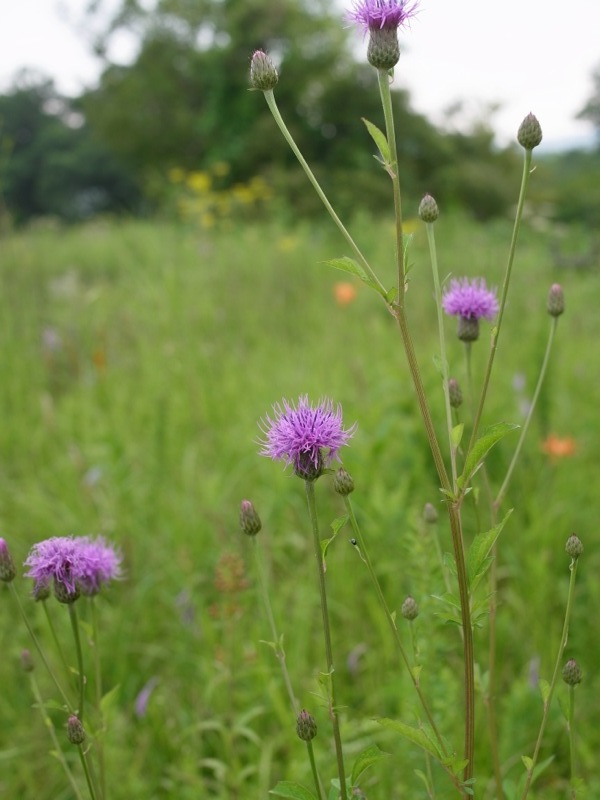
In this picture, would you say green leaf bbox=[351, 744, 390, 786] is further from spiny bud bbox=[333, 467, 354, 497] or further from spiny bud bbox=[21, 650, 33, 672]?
spiny bud bbox=[21, 650, 33, 672]

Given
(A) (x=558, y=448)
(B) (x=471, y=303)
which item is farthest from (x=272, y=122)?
(B) (x=471, y=303)

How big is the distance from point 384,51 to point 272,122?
12404mm

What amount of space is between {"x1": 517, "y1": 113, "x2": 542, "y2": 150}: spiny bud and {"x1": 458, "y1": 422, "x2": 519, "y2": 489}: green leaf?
1.03 ft

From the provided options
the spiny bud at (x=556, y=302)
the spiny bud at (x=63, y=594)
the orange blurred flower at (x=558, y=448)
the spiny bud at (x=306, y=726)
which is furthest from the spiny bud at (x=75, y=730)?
the orange blurred flower at (x=558, y=448)

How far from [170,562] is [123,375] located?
1486 mm

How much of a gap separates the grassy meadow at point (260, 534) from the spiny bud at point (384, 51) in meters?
0.20

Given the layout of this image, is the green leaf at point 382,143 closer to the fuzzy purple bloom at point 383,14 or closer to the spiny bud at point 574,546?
the fuzzy purple bloom at point 383,14

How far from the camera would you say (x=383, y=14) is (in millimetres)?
800

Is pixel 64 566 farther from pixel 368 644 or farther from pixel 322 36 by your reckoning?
pixel 322 36

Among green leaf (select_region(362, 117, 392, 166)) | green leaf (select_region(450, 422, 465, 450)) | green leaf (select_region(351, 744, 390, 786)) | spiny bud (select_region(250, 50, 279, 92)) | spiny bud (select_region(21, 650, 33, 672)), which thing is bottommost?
green leaf (select_region(351, 744, 390, 786))

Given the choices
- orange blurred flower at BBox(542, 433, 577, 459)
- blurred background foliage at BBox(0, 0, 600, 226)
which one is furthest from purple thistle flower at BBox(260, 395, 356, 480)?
blurred background foliage at BBox(0, 0, 600, 226)

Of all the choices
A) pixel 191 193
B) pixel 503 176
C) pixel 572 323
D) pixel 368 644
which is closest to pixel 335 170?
pixel 191 193

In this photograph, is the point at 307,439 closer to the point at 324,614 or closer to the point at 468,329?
the point at 324,614

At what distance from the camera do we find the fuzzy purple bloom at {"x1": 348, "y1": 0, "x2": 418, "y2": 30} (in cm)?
80
